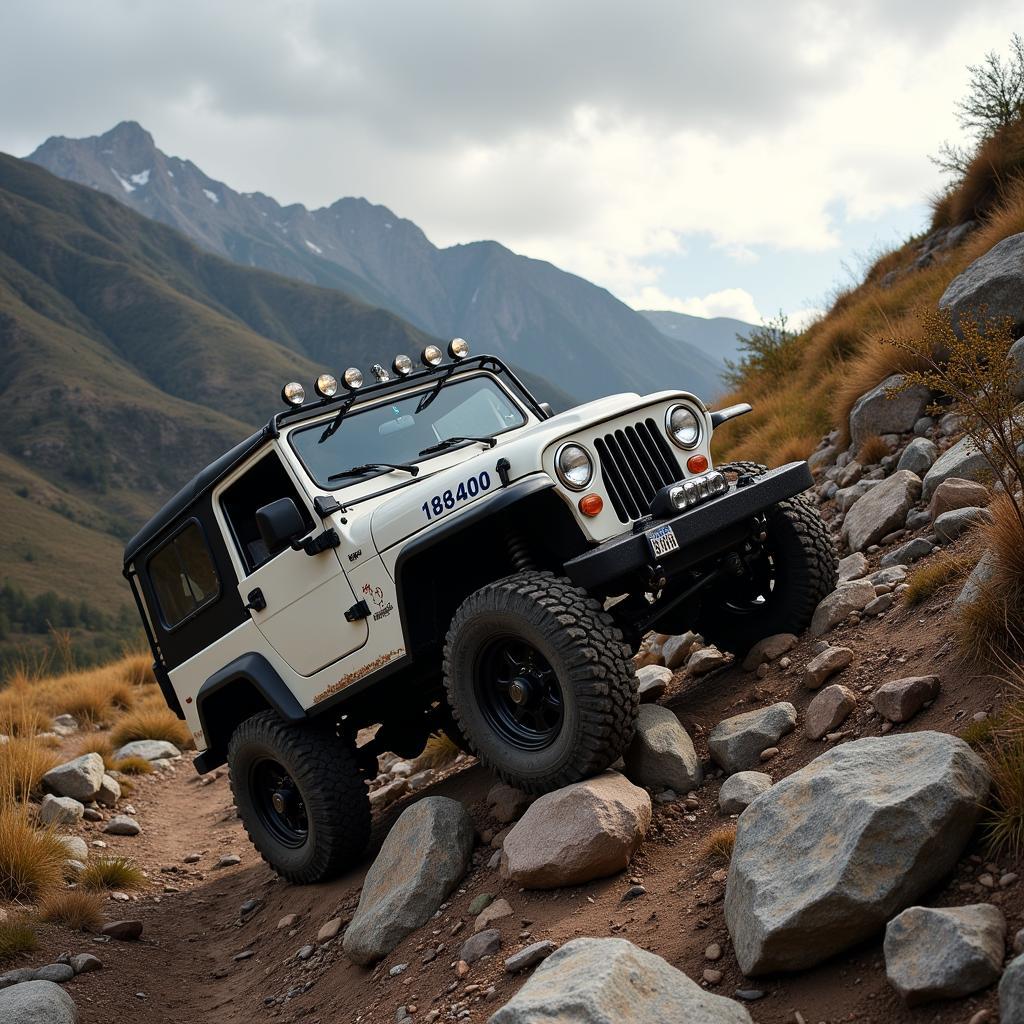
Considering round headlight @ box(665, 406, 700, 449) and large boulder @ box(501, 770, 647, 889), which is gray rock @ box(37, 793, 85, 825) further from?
round headlight @ box(665, 406, 700, 449)

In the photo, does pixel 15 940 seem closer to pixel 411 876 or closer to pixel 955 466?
pixel 411 876

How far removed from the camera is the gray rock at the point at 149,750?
1112 centimetres

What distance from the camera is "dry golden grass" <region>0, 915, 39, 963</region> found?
18.3ft

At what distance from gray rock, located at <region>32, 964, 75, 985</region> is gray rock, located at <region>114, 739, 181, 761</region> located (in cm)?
567

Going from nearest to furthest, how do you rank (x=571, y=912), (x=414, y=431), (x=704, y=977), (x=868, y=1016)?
(x=868, y=1016), (x=704, y=977), (x=571, y=912), (x=414, y=431)

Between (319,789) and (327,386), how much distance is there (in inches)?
88.9

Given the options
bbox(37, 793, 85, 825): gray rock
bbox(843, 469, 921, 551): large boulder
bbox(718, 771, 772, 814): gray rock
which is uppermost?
bbox(37, 793, 85, 825): gray rock

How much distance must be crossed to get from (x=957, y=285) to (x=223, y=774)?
27.9ft

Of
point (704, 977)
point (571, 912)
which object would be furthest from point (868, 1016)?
point (571, 912)

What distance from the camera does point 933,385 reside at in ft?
15.0

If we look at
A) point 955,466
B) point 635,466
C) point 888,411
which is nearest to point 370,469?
point 635,466

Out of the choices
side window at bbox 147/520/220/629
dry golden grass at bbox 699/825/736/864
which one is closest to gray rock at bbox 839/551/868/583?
dry golden grass at bbox 699/825/736/864

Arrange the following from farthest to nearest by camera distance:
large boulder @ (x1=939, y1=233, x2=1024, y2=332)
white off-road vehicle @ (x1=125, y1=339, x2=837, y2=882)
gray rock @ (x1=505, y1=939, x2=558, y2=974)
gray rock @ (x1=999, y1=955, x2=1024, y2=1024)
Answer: large boulder @ (x1=939, y1=233, x2=1024, y2=332)
white off-road vehicle @ (x1=125, y1=339, x2=837, y2=882)
gray rock @ (x1=505, y1=939, x2=558, y2=974)
gray rock @ (x1=999, y1=955, x2=1024, y2=1024)

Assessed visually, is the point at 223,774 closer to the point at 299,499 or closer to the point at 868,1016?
the point at 299,499
